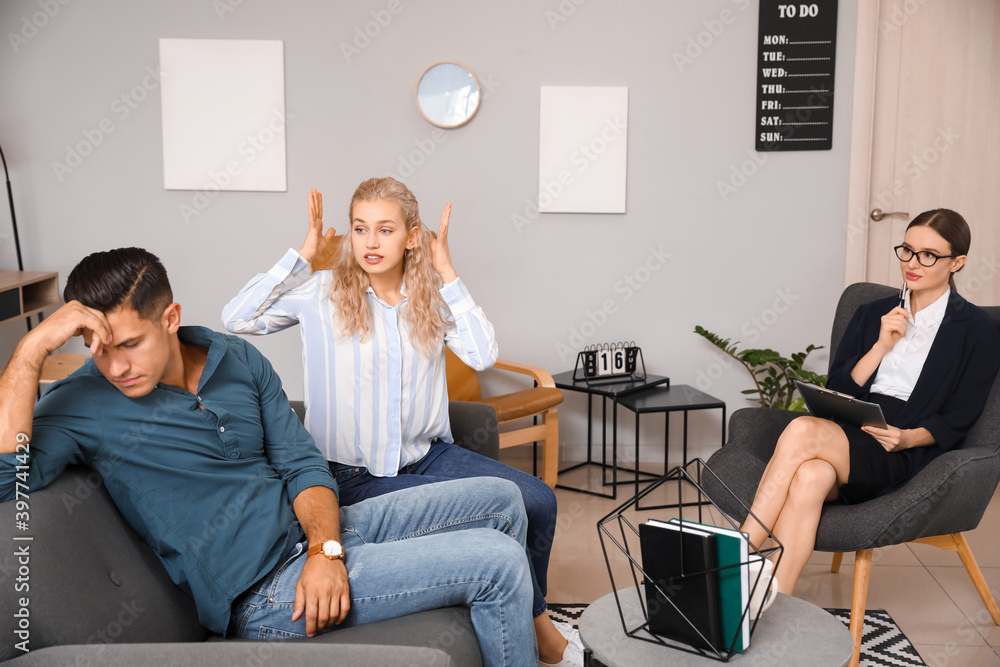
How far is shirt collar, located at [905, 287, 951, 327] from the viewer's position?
8.46 ft

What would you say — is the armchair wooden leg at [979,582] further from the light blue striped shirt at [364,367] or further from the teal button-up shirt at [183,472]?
the teal button-up shirt at [183,472]

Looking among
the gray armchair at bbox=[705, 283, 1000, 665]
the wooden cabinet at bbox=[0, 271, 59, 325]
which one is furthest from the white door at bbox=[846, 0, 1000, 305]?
the wooden cabinet at bbox=[0, 271, 59, 325]

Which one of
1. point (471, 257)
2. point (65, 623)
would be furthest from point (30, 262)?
point (65, 623)

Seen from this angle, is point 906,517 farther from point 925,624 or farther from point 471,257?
point 471,257

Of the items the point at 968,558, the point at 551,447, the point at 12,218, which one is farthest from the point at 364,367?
the point at 12,218

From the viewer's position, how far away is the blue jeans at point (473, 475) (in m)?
2.12

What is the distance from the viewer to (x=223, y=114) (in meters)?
3.83

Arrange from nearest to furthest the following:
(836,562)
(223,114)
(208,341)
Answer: (208,341), (836,562), (223,114)

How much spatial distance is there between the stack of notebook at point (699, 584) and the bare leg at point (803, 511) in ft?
2.90

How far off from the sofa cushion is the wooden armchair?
6.42 ft

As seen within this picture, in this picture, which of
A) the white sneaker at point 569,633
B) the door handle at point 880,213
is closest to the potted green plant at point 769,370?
the door handle at point 880,213

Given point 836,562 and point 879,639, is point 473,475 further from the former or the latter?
Result: point 836,562

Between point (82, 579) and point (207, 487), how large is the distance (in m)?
0.29

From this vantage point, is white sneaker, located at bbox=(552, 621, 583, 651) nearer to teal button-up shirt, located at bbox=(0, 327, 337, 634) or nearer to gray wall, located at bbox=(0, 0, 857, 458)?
teal button-up shirt, located at bbox=(0, 327, 337, 634)
